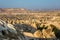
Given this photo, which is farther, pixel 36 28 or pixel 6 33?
pixel 36 28

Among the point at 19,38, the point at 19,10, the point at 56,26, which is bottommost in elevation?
the point at 19,10

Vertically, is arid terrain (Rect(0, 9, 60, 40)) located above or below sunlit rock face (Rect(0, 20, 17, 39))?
below

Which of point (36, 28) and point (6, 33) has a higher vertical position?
point (6, 33)

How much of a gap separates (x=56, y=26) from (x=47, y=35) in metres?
7.27

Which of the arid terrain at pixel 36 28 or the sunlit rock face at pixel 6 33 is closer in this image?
the sunlit rock face at pixel 6 33

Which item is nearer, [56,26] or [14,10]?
[56,26]

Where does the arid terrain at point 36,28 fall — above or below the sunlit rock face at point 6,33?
below

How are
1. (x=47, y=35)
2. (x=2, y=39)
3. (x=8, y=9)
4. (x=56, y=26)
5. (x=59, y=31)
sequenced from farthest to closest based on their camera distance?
1. (x=8, y=9)
2. (x=56, y=26)
3. (x=59, y=31)
4. (x=47, y=35)
5. (x=2, y=39)

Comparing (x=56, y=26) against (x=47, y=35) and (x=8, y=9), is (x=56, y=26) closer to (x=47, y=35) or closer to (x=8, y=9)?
(x=47, y=35)

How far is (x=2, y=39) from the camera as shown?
22.8 ft

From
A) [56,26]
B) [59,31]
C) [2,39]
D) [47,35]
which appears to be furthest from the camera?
[56,26]

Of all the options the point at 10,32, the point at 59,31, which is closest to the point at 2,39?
the point at 10,32

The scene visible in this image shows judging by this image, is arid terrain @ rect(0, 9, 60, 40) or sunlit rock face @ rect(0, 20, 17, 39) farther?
arid terrain @ rect(0, 9, 60, 40)

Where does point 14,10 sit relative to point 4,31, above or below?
below
